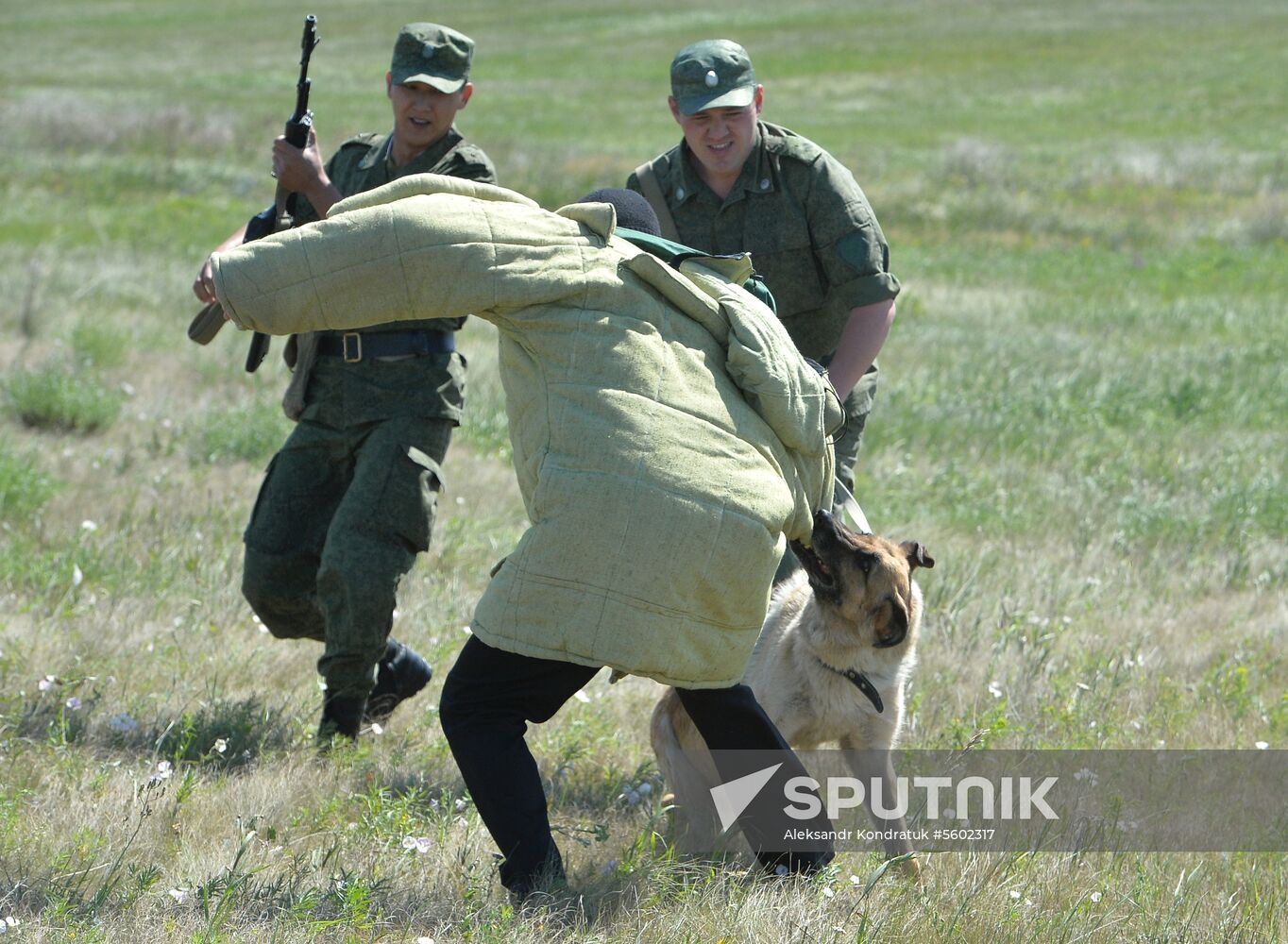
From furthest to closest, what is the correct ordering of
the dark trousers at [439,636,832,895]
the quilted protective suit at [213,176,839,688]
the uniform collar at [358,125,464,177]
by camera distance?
the uniform collar at [358,125,464,177] → the dark trousers at [439,636,832,895] → the quilted protective suit at [213,176,839,688]

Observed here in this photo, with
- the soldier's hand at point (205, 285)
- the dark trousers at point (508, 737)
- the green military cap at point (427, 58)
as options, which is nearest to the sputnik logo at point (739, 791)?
the dark trousers at point (508, 737)

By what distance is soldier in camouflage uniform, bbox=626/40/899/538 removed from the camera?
4465mm

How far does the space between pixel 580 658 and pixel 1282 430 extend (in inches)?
326

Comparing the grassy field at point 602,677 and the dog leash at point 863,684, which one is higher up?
the dog leash at point 863,684

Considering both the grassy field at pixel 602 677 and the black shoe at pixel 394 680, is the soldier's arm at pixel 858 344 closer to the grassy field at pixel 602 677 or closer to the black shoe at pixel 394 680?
the grassy field at pixel 602 677

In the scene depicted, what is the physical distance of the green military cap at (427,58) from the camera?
4.73 m

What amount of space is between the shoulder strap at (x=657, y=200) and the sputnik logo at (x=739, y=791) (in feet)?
6.35

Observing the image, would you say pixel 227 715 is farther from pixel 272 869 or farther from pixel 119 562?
pixel 119 562

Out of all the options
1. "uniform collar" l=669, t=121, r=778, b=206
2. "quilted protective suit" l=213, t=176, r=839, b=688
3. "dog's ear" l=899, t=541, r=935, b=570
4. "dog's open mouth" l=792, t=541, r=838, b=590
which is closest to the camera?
"quilted protective suit" l=213, t=176, r=839, b=688

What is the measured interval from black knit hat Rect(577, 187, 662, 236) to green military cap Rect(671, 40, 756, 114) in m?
1.14

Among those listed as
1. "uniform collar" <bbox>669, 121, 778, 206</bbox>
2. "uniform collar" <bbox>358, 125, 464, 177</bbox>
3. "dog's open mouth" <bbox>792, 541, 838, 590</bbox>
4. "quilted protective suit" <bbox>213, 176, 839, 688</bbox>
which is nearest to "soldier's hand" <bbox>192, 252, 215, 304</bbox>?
"quilted protective suit" <bbox>213, 176, 839, 688</bbox>

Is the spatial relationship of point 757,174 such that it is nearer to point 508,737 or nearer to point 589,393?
point 589,393

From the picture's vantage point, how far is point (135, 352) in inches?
410

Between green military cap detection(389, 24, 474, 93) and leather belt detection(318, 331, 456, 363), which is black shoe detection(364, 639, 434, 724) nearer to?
leather belt detection(318, 331, 456, 363)
